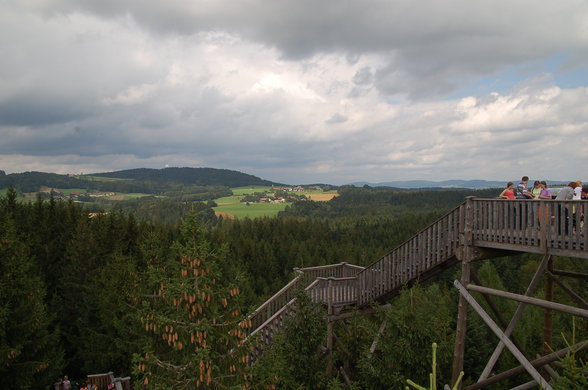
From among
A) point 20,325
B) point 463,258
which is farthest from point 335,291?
point 20,325

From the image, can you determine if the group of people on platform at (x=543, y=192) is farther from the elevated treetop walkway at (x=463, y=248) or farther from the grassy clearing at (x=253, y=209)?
the grassy clearing at (x=253, y=209)

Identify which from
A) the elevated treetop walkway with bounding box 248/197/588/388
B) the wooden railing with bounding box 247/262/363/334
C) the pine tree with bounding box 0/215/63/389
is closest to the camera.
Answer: the elevated treetop walkway with bounding box 248/197/588/388

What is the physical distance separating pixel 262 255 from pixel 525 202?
4858cm

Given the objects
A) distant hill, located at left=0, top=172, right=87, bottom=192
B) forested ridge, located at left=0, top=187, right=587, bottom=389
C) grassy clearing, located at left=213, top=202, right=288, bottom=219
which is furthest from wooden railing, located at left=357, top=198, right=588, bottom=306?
distant hill, located at left=0, top=172, right=87, bottom=192

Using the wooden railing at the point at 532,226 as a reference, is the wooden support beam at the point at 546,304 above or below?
below

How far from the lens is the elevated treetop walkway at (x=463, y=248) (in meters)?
8.32

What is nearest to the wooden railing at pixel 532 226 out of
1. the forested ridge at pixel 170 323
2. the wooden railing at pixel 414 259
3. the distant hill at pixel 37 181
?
the wooden railing at pixel 414 259

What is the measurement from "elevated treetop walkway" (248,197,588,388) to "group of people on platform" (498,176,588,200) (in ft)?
3.98

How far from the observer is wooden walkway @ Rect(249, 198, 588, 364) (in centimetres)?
832

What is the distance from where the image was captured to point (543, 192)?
10.4m

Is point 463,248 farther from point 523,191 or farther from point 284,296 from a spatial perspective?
point 284,296

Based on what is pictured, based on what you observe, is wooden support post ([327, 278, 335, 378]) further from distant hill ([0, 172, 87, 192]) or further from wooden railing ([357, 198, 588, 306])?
distant hill ([0, 172, 87, 192])

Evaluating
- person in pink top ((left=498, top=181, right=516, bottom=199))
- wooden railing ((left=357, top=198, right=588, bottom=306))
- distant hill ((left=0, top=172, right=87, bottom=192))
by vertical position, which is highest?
distant hill ((left=0, top=172, right=87, bottom=192))

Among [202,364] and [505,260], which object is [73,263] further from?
[505,260]
